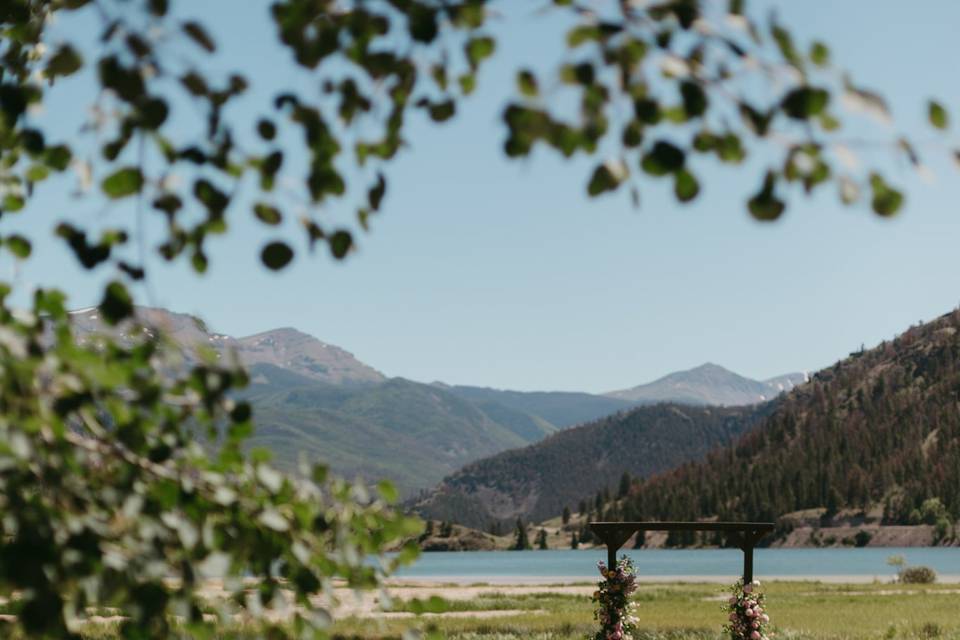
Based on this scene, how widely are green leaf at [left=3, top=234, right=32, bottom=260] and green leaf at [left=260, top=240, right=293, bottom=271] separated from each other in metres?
1.06

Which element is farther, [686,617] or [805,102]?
[686,617]

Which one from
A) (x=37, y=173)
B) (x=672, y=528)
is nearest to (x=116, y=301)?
(x=37, y=173)

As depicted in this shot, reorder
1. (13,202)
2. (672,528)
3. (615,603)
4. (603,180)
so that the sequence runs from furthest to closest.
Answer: (672,528) < (615,603) < (13,202) < (603,180)

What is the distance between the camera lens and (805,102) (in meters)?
3.12

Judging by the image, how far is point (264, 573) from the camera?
434cm

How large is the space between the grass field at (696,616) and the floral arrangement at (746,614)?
450 centimetres

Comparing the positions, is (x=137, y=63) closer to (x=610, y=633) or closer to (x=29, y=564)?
(x=29, y=564)

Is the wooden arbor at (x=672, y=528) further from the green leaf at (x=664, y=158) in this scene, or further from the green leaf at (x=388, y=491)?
the green leaf at (x=664, y=158)

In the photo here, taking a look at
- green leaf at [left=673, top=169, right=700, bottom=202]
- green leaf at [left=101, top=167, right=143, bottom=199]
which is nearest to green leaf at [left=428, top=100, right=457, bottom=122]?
green leaf at [left=101, top=167, right=143, bottom=199]

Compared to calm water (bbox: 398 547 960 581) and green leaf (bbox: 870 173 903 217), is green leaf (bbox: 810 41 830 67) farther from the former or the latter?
calm water (bbox: 398 547 960 581)

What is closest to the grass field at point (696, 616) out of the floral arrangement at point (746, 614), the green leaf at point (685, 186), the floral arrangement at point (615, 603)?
the floral arrangement at point (615, 603)

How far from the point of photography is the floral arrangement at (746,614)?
2111cm

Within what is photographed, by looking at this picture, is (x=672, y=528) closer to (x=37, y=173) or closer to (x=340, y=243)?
(x=340, y=243)

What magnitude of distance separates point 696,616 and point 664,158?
111ft
